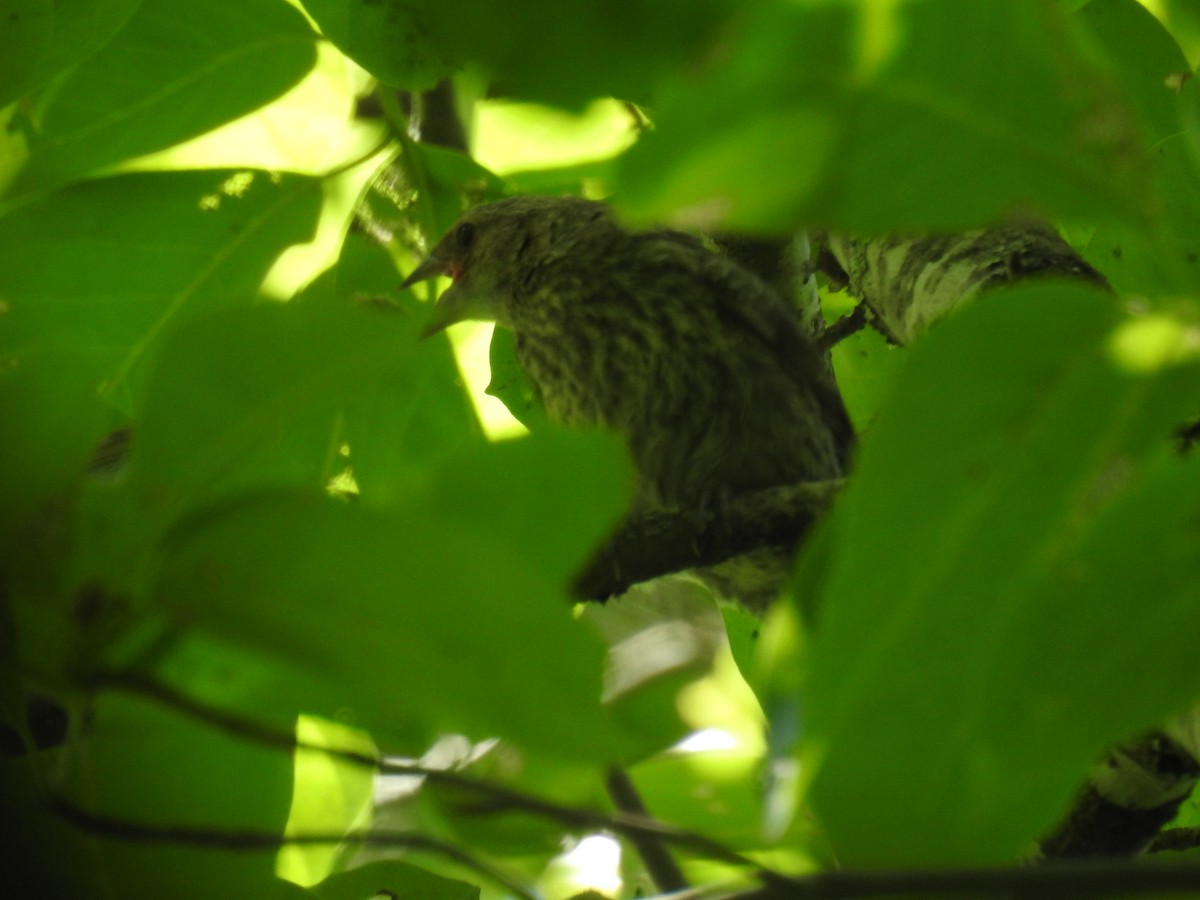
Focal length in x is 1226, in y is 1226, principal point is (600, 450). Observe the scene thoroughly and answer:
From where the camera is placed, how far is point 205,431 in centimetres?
69

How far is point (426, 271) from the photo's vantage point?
2291 mm

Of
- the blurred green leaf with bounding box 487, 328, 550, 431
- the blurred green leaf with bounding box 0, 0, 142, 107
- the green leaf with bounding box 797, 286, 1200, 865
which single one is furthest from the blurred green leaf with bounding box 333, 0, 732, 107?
the blurred green leaf with bounding box 487, 328, 550, 431

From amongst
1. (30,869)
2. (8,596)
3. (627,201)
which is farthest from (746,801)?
(627,201)

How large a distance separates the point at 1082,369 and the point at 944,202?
11 cm

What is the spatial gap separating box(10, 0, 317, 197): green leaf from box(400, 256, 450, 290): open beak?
0.52 m

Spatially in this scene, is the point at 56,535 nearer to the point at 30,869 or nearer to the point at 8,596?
the point at 8,596

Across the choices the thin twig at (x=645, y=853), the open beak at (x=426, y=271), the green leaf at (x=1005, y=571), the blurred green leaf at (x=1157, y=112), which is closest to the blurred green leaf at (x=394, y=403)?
the open beak at (x=426, y=271)

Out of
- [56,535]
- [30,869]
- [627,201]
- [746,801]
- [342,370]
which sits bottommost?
[746,801]

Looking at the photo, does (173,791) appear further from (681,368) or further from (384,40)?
(681,368)

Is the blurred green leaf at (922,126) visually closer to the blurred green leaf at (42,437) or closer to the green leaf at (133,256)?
the blurred green leaf at (42,437)

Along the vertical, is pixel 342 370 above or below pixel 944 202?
below

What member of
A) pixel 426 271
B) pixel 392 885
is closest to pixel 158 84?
pixel 426 271

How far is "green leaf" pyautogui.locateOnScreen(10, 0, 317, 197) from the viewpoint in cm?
157

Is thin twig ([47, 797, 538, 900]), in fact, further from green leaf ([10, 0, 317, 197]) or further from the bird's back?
the bird's back
